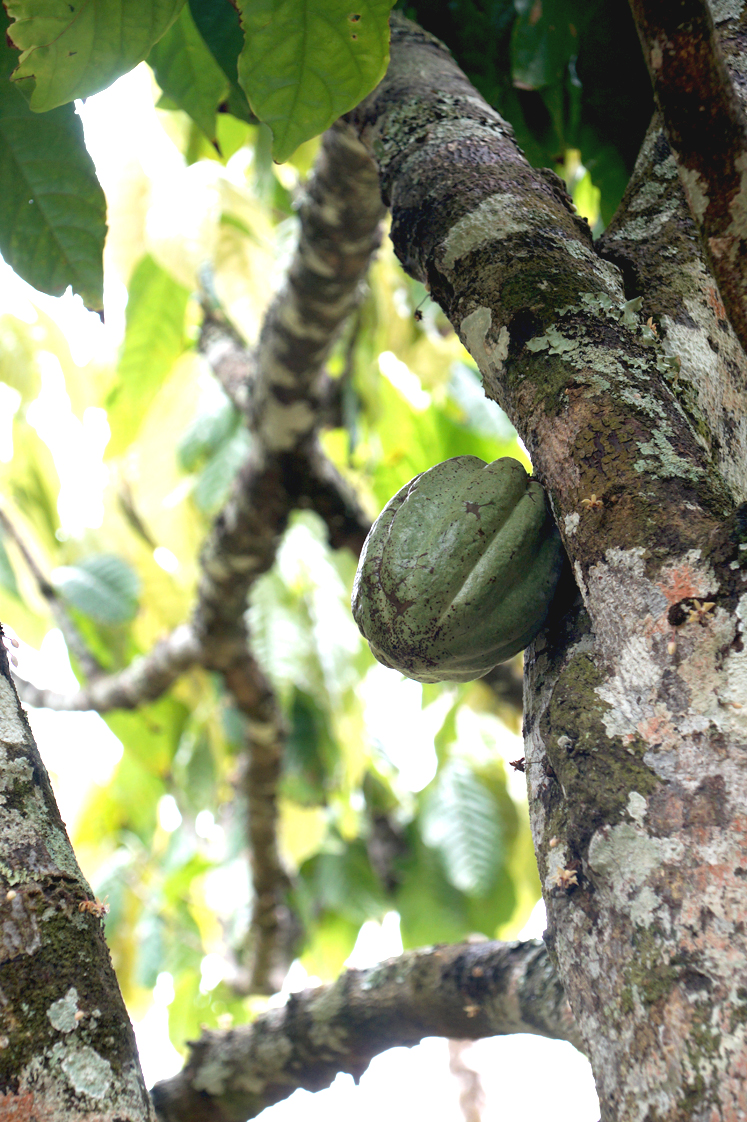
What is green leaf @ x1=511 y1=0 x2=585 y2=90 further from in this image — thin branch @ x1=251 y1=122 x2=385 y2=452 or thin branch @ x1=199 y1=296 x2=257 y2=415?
thin branch @ x1=199 y1=296 x2=257 y2=415

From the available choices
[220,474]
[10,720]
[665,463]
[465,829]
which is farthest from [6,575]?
[665,463]

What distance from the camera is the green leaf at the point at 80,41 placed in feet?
2.87

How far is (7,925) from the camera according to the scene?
635mm

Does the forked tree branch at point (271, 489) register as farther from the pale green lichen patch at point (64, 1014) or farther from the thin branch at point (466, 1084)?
the thin branch at point (466, 1084)

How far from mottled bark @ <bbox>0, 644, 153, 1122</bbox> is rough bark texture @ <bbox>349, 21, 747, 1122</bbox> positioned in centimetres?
31

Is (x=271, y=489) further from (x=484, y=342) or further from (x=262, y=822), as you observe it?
(x=484, y=342)

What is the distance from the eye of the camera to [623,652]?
664 millimetres

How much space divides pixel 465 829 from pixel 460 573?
2601 mm

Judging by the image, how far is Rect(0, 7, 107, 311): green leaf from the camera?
1105 mm

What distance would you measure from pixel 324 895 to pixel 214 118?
325 cm

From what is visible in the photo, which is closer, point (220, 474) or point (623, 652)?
point (623, 652)

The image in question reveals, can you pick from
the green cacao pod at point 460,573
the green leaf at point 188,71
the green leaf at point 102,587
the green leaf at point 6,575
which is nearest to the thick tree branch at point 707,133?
the green cacao pod at point 460,573

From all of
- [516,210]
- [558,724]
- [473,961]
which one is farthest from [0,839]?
[473,961]

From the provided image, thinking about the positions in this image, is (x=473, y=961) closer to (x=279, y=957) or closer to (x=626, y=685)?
(x=626, y=685)
